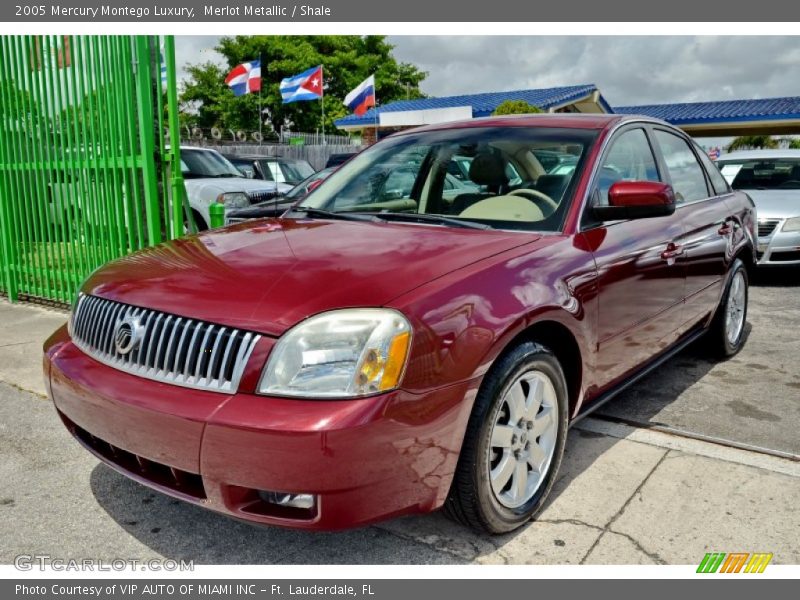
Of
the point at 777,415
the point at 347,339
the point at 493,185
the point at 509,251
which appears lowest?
the point at 777,415

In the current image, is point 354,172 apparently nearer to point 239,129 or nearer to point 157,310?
point 157,310

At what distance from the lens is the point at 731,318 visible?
15.9ft

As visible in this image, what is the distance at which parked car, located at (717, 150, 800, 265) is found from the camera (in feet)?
25.0

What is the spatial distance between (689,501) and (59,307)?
572cm

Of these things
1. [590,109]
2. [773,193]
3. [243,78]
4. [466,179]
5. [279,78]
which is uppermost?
[279,78]

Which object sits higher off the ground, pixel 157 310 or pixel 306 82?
pixel 306 82

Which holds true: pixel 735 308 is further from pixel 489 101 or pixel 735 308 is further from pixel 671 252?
pixel 489 101

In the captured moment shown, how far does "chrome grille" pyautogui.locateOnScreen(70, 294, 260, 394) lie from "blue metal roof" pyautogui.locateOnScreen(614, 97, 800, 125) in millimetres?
20691

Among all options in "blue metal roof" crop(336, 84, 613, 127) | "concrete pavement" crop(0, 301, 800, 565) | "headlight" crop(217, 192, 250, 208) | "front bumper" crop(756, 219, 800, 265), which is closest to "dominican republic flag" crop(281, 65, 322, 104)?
"blue metal roof" crop(336, 84, 613, 127)

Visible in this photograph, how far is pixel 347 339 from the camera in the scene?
2.11 m

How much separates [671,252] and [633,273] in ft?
1.73

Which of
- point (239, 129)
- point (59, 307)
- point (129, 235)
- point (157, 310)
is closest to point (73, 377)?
point (157, 310)

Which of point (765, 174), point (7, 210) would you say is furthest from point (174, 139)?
point (765, 174)

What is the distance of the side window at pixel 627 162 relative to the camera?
3.24 m
